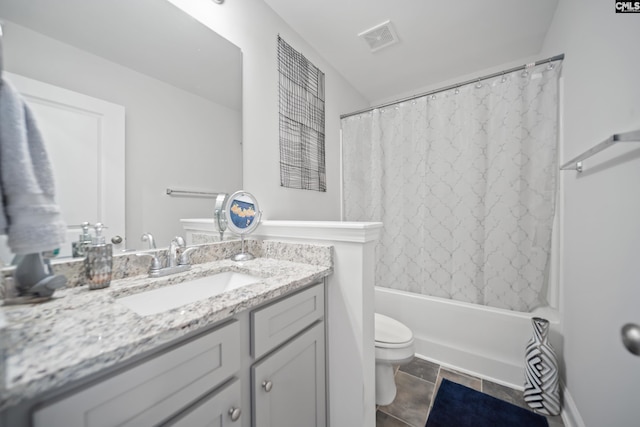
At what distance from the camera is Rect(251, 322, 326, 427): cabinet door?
0.72 metres

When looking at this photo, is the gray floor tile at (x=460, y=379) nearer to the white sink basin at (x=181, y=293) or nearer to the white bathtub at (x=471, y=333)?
the white bathtub at (x=471, y=333)

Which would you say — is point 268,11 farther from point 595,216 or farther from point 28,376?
point 595,216

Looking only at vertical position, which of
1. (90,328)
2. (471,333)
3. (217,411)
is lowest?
(471,333)

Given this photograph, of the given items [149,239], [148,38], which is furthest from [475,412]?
[148,38]

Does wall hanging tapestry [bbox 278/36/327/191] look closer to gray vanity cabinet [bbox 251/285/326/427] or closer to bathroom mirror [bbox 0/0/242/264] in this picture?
bathroom mirror [bbox 0/0/242/264]

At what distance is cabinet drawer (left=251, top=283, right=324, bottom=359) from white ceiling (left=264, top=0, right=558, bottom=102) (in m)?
1.74

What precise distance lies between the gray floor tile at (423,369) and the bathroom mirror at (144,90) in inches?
67.1

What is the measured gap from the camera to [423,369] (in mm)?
1654

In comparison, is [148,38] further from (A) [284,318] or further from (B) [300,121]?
(A) [284,318]

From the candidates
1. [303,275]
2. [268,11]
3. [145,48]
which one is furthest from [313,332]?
[268,11]

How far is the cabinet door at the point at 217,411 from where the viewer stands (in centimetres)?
54

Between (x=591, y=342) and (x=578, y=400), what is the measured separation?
1.18 ft

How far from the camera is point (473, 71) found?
2.19 meters

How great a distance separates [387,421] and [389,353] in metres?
0.35
